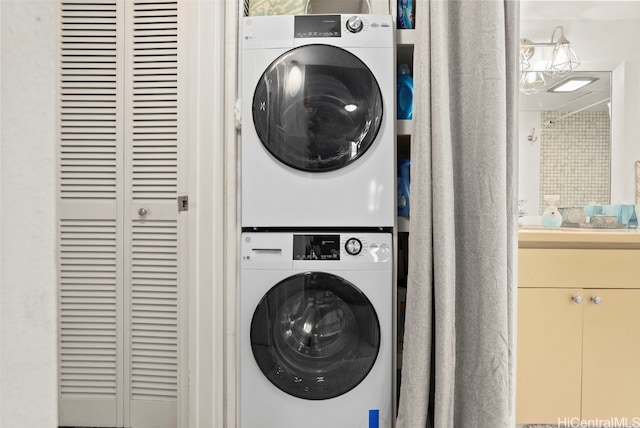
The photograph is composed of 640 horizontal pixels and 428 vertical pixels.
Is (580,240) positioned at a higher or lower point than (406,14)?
lower

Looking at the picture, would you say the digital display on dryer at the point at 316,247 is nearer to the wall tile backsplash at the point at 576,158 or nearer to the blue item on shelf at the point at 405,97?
the blue item on shelf at the point at 405,97

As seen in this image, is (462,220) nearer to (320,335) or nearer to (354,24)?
(320,335)

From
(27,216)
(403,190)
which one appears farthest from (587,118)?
(27,216)

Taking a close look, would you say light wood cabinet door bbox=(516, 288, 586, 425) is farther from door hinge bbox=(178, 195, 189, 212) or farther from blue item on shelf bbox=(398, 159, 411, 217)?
door hinge bbox=(178, 195, 189, 212)

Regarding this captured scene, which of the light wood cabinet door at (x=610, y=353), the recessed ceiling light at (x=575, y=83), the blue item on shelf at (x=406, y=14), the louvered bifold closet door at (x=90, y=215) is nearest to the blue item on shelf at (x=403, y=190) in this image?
the blue item on shelf at (x=406, y=14)

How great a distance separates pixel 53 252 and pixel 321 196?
52.5 inches

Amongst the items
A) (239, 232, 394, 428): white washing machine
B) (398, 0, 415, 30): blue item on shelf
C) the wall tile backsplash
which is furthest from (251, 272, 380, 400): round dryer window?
the wall tile backsplash

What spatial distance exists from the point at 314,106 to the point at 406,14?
1.75ft

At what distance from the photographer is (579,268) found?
1896mm

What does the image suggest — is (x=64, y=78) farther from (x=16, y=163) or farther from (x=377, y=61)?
(x=16, y=163)

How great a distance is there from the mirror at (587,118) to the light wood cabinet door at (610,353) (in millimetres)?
732

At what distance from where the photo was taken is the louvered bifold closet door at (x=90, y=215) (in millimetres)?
1976

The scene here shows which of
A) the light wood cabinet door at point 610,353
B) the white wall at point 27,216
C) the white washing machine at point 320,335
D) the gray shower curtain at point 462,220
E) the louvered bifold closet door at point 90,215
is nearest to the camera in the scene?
the white wall at point 27,216

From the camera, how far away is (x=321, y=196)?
5.17 feet
